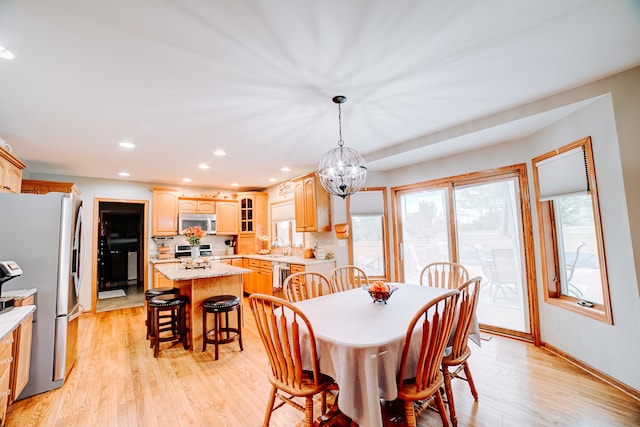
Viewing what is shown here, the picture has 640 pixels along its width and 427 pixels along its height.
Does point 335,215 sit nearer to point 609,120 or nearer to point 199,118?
point 199,118

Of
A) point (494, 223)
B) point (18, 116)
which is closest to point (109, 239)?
point (18, 116)

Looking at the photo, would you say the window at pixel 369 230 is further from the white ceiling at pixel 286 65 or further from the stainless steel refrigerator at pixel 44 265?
the stainless steel refrigerator at pixel 44 265

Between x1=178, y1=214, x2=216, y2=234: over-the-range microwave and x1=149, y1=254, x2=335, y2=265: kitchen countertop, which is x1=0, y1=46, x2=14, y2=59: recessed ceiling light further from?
x1=178, y1=214, x2=216, y2=234: over-the-range microwave

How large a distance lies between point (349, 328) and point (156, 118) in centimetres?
269

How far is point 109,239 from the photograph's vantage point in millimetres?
8039

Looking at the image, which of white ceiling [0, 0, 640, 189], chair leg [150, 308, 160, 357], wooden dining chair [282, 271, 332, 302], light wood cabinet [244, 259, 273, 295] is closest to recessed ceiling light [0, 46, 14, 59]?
white ceiling [0, 0, 640, 189]

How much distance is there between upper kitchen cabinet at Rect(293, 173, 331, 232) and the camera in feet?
15.4

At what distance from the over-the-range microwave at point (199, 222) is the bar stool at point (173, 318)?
9.00 ft

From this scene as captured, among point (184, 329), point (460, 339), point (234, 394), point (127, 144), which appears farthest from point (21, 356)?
point (460, 339)

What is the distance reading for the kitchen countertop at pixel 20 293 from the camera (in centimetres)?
216

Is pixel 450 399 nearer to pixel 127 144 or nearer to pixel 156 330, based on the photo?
pixel 156 330

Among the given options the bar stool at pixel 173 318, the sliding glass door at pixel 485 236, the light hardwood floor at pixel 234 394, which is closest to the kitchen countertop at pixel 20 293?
the light hardwood floor at pixel 234 394

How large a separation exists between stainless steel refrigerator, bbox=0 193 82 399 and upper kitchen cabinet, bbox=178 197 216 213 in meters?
3.40

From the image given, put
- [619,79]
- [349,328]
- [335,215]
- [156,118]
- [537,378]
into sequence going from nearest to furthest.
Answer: [349,328]
[619,79]
[537,378]
[156,118]
[335,215]
